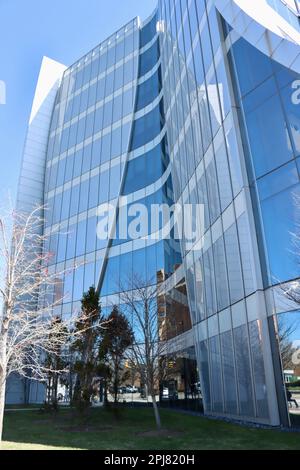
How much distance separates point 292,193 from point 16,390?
35.1 metres

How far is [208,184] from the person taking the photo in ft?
65.7

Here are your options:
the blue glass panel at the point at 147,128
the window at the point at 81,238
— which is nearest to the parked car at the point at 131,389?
the window at the point at 81,238

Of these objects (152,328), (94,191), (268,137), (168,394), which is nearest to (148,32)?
(94,191)

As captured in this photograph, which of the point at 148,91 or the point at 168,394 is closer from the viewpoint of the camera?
the point at 168,394

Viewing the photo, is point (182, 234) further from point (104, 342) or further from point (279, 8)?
point (279, 8)

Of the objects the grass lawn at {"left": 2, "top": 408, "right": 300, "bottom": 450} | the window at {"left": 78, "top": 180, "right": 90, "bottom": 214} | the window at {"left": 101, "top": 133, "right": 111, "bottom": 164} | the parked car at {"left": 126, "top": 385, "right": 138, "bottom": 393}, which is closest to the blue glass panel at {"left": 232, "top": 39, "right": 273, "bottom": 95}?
the grass lawn at {"left": 2, "top": 408, "right": 300, "bottom": 450}

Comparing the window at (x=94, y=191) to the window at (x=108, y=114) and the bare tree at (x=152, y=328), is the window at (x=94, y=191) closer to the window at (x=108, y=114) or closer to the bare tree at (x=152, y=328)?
the window at (x=108, y=114)

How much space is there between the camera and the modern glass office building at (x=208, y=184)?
46.1 ft

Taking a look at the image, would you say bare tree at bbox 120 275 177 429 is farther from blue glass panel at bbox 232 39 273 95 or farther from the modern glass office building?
blue glass panel at bbox 232 39 273 95

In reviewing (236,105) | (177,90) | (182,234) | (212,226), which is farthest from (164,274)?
(236,105)

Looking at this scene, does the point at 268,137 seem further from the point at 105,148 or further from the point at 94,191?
the point at 105,148

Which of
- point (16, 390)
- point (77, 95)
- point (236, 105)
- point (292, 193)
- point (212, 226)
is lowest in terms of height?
point (16, 390)

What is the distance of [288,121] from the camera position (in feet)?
45.8

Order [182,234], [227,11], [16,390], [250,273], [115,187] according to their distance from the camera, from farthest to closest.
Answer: [16,390], [115,187], [182,234], [227,11], [250,273]
